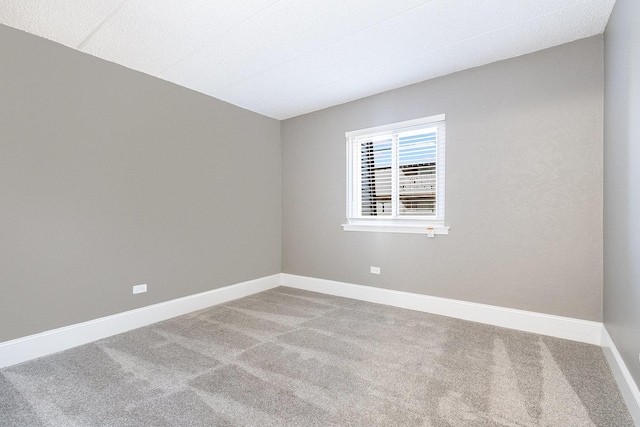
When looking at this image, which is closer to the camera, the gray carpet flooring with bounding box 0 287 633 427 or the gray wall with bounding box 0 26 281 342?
the gray carpet flooring with bounding box 0 287 633 427

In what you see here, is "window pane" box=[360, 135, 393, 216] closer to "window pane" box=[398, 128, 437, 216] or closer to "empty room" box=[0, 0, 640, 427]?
"empty room" box=[0, 0, 640, 427]

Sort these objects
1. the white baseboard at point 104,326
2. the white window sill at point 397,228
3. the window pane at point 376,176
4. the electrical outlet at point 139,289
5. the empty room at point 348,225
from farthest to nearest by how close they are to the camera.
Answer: the window pane at point 376,176 → the white window sill at point 397,228 → the electrical outlet at point 139,289 → the white baseboard at point 104,326 → the empty room at point 348,225

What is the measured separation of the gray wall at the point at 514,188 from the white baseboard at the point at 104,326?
1.88 metres

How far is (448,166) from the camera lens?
3322 mm

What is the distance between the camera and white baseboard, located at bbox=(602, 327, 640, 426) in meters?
1.66

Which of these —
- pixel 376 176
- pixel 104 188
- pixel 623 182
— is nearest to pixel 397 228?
pixel 376 176

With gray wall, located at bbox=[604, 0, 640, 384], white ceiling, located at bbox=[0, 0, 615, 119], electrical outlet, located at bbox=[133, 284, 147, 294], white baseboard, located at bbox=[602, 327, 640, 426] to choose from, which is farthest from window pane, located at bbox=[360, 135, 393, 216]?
electrical outlet, located at bbox=[133, 284, 147, 294]

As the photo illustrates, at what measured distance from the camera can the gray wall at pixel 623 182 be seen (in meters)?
1.72

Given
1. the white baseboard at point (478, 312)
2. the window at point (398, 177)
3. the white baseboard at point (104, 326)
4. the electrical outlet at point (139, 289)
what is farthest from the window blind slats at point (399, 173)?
the electrical outlet at point (139, 289)

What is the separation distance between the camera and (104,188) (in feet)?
9.41

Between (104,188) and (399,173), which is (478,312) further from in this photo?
(104,188)

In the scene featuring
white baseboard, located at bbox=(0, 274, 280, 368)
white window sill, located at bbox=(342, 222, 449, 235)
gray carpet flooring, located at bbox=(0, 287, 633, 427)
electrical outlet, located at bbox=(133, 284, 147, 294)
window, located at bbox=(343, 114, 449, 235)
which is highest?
window, located at bbox=(343, 114, 449, 235)

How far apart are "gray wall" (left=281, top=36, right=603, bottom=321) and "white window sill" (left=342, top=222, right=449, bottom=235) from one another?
0.08 meters

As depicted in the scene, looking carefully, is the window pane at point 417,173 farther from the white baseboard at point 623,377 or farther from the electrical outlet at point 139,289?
the electrical outlet at point 139,289
